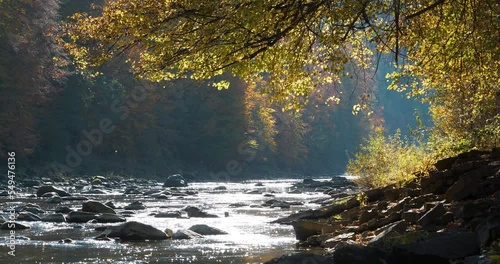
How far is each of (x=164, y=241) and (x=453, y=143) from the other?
301 inches

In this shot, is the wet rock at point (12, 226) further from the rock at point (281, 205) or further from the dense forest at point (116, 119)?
the dense forest at point (116, 119)

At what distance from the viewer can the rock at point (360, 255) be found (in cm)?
933

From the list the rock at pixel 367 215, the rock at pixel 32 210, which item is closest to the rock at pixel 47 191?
the rock at pixel 32 210

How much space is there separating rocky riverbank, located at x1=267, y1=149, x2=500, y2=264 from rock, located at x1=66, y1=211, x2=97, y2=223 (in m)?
5.49

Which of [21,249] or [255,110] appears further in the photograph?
[255,110]

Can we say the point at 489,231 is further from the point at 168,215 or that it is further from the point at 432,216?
the point at 168,215

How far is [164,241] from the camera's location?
1469cm

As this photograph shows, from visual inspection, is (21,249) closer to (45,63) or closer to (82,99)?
(45,63)

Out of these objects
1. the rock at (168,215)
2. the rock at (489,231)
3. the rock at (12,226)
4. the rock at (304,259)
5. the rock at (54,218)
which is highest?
the rock at (168,215)

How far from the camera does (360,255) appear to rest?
9367 mm

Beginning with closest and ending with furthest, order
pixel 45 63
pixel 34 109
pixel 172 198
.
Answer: pixel 172 198
pixel 45 63
pixel 34 109

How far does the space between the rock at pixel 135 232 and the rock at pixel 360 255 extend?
626cm

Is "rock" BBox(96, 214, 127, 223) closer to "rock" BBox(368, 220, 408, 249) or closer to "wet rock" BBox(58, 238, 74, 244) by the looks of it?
"wet rock" BBox(58, 238, 74, 244)

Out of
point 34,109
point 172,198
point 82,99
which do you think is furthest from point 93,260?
point 82,99
